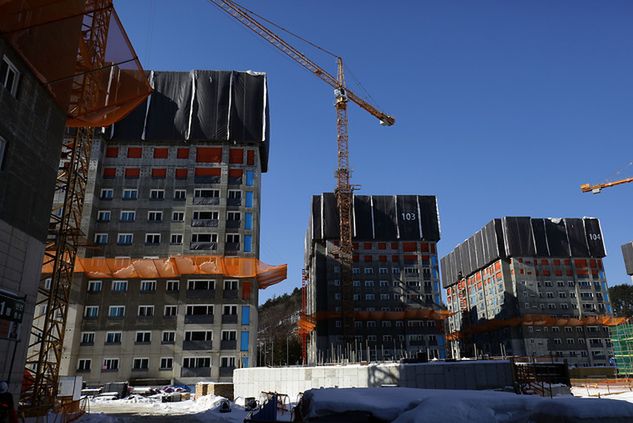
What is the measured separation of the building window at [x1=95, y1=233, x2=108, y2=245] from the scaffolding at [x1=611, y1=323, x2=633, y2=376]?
100606 mm

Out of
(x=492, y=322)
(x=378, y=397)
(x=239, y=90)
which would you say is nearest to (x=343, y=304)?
(x=492, y=322)

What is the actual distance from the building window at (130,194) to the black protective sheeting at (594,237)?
340ft

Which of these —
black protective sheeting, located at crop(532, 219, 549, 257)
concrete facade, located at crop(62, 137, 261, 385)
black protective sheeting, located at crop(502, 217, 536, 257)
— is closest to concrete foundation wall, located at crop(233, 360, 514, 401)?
concrete facade, located at crop(62, 137, 261, 385)

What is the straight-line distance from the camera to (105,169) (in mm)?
71062

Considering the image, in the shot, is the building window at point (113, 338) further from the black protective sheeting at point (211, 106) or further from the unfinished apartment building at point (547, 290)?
the unfinished apartment building at point (547, 290)

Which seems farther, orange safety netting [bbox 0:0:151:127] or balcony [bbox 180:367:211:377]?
balcony [bbox 180:367:211:377]

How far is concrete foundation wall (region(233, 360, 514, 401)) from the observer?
107 feet

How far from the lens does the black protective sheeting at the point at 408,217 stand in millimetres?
114438

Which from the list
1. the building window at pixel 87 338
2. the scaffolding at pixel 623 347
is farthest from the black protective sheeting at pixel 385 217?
the building window at pixel 87 338

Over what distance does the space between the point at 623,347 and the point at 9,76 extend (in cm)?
11666

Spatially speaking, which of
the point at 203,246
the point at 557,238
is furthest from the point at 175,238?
the point at 557,238

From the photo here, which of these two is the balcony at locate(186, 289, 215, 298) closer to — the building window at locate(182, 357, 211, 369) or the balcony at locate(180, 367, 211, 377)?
the building window at locate(182, 357, 211, 369)

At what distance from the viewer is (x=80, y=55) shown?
35.8 m

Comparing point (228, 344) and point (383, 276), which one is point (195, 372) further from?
point (383, 276)
